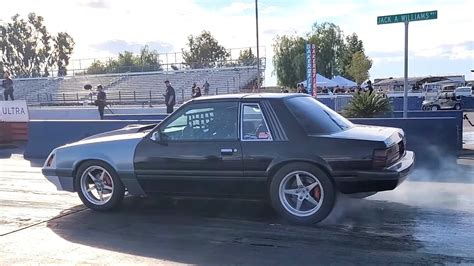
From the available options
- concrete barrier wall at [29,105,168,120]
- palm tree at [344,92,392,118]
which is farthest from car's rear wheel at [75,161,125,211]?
concrete barrier wall at [29,105,168,120]

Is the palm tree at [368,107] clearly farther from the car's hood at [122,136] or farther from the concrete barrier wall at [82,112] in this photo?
the concrete barrier wall at [82,112]

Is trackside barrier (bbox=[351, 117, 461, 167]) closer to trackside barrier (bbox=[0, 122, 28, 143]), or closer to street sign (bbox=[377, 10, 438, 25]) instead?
street sign (bbox=[377, 10, 438, 25])

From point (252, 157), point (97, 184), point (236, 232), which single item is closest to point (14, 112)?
point (97, 184)

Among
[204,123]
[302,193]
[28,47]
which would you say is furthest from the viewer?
[28,47]

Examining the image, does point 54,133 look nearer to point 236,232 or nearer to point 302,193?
point 236,232

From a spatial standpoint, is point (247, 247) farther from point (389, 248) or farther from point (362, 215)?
point (362, 215)

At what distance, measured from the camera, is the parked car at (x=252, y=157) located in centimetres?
586

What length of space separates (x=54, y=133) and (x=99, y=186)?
6971mm

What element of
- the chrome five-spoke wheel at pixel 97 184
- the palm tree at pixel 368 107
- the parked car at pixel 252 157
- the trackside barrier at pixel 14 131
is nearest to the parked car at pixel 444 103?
the palm tree at pixel 368 107

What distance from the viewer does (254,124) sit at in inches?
248

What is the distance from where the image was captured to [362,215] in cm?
645

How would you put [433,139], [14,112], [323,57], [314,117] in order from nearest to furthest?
[314,117] → [433,139] → [14,112] → [323,57]

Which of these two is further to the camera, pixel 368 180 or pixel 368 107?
pixel 368 107

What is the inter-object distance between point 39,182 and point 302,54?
6073cm
